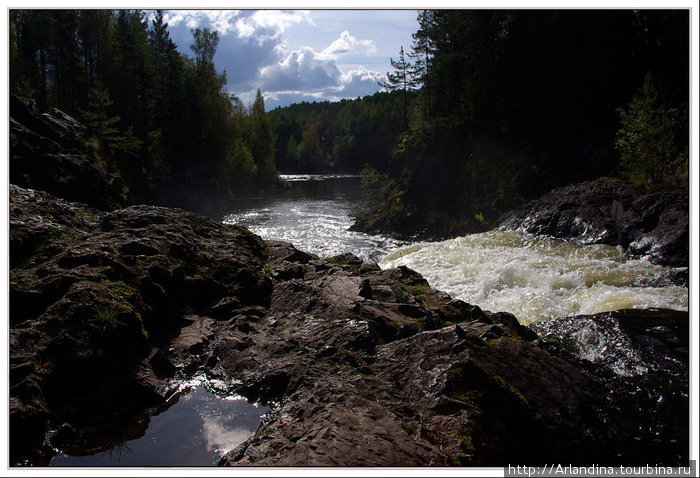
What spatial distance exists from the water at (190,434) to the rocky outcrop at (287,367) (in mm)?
188

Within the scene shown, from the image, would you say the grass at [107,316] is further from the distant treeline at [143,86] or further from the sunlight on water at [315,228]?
the distant treeline at [143,86]

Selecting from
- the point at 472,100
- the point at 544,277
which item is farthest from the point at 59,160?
→ the point at 472,100

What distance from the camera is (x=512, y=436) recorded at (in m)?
4.66

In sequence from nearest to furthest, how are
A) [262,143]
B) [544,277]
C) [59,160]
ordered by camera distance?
1. [544,277]
2. [59,160]
3. [262,143]

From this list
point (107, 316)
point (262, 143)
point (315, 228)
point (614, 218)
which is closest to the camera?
point (107, 316)

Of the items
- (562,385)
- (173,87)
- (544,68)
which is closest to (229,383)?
(562,385)

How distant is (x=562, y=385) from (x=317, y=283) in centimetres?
513

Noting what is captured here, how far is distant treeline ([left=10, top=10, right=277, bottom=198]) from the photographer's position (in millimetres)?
37969

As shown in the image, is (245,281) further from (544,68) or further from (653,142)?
(544,68)

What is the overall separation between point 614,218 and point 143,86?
156 ft

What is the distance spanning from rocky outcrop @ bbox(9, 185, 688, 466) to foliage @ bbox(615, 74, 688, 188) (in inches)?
448

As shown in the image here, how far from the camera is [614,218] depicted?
1593 cm

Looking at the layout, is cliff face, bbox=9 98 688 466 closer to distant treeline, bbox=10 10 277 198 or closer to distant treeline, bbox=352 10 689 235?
distant treeline, bbox=352 10 689 235

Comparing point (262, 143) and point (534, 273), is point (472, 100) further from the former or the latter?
point (262, 143)
